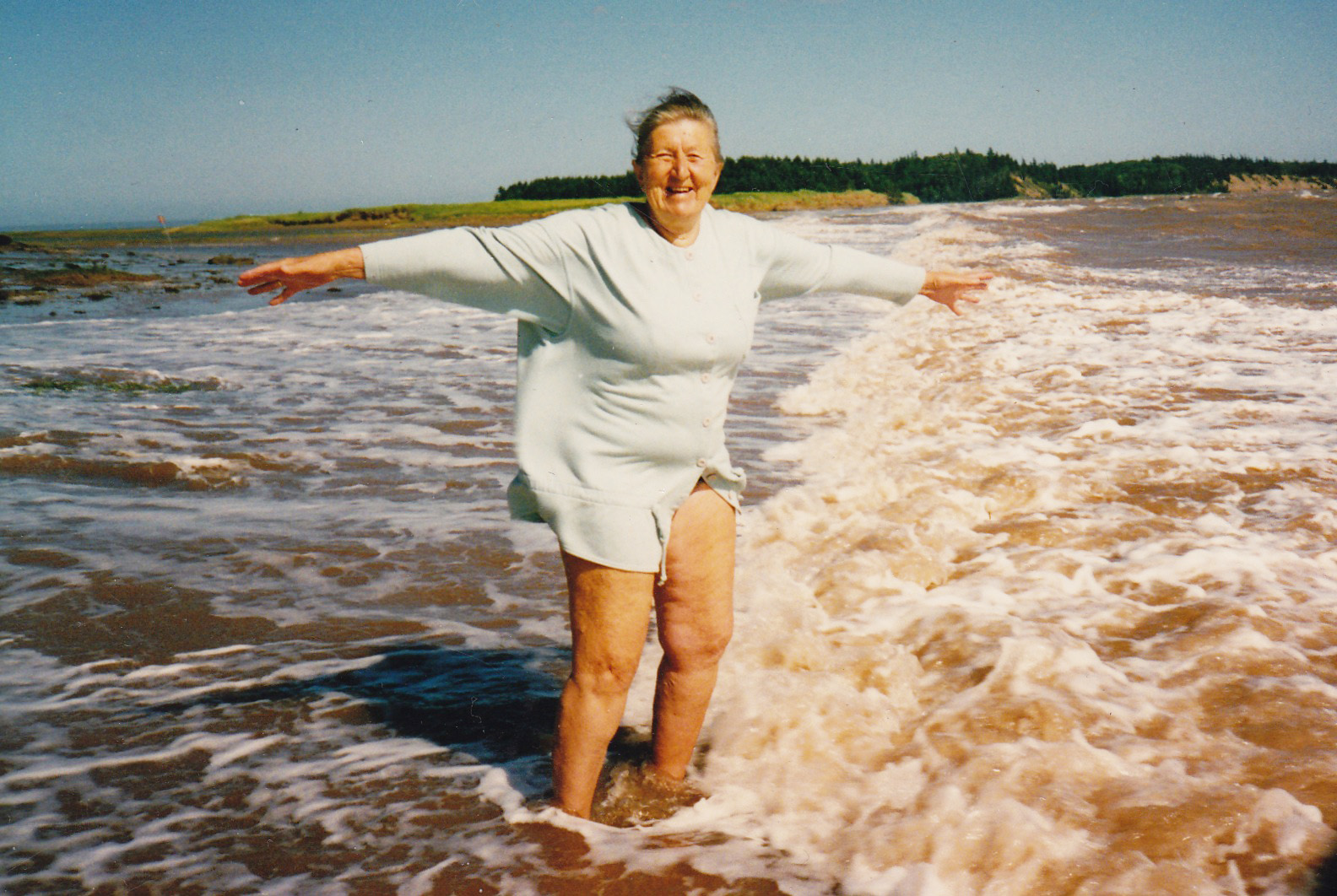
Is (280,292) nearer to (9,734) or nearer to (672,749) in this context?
(672,749)

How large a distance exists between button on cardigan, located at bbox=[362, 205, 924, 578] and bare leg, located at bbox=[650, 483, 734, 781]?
9 centimetres

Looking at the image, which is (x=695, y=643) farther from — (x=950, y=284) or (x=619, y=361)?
(x=950, y=284)

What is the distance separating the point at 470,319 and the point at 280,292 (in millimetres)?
14758

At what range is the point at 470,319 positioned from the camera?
16.7m

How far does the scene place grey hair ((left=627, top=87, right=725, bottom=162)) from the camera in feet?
7.55

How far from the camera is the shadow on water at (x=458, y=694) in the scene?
11.0 feet

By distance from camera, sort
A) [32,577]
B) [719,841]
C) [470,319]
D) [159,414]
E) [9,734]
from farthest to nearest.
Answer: [470,319]
[159,414]
[32,577]
[9,734]
[719,841]

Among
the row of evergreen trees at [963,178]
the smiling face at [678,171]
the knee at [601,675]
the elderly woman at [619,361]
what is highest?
the row of evergreen trees at [963,178]

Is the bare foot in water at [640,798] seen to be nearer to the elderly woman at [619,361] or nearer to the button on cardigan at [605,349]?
the elderly woman at [619,361]

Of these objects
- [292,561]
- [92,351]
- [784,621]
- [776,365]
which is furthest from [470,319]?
[784,621]

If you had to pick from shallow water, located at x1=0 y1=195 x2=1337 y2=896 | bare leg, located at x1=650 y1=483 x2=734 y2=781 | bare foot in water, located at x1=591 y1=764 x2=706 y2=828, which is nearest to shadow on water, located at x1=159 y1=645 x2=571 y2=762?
shallow water, located at x1=0 y1=195 x2=1337 y2=896

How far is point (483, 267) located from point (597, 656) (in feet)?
3.45

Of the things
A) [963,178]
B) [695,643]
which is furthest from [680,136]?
[963,178]

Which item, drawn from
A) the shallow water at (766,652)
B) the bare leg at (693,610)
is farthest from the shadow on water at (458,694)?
the bare leg at (693,610)
